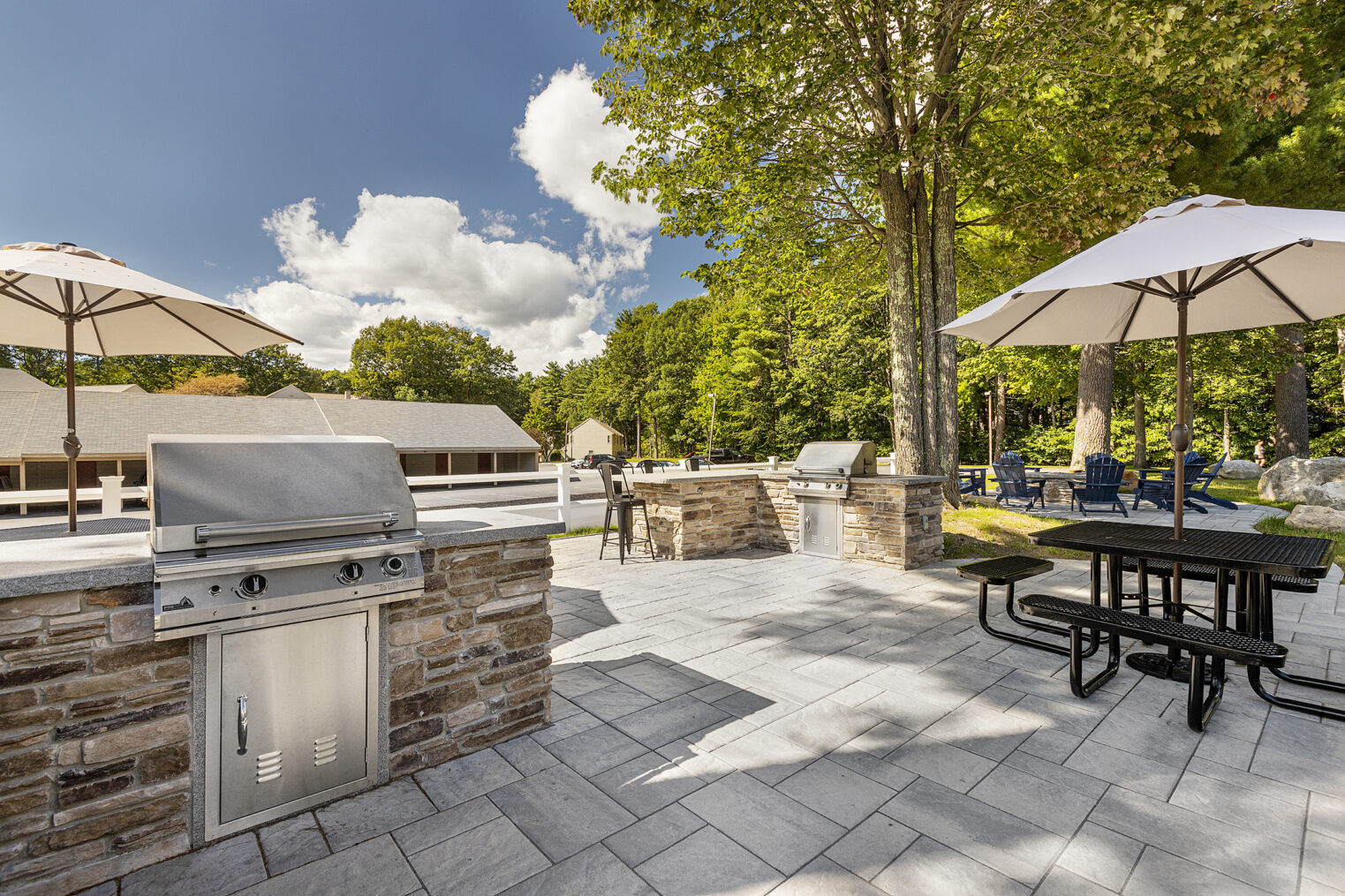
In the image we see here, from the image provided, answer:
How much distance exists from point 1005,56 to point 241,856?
8714 millimetres

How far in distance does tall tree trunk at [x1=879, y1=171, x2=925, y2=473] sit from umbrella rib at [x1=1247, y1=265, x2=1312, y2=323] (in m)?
3.92

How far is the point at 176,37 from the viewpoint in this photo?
8.91 meters

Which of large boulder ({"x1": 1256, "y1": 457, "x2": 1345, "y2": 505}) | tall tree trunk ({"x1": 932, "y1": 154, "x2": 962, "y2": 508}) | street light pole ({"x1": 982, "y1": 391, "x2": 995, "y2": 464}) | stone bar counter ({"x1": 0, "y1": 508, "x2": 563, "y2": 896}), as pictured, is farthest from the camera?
street light pole ({"x1": 982, "y1": 391, "x2": 995, "y2": 464})

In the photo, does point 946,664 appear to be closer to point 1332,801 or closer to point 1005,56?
point 1332,801

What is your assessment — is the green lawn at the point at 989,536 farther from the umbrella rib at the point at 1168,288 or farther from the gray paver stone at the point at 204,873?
the gray paver stone at the point at 204,873

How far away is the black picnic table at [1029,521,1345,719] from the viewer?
255cm

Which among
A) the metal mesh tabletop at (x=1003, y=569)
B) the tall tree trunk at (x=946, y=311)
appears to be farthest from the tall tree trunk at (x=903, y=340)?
the metal mesh tabletop at (x=1003, y=569)

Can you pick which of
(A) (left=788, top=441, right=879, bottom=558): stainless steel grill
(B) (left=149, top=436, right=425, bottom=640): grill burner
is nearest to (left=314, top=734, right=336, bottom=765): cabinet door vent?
(B) (left=149, top=436, right=425, bottom=640): grill burner

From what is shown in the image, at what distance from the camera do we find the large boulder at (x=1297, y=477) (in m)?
9.21

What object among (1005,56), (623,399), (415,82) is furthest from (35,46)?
(623,399)

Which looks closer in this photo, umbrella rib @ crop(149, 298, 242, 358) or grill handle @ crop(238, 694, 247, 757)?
grill handle @ crop(238, 694, 247, 757)

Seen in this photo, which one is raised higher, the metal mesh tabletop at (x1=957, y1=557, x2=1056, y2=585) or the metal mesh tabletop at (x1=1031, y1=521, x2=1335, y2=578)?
the metal mesh tabletop at (x1=1031, y1=521, x2=1335, y2=578)

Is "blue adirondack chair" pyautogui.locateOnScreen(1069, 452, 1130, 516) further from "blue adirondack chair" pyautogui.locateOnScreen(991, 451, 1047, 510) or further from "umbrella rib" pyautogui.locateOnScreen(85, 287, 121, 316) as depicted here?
"umbrella rib" pyautogui.locateOnScreen(85, 287, 121, 316)

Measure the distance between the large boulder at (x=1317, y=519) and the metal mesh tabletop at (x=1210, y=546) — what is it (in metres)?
5.74
